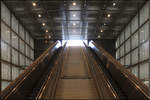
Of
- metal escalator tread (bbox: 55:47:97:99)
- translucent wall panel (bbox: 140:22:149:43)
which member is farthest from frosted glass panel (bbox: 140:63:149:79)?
metal escalator tread (bbox: 55:47:97:99)

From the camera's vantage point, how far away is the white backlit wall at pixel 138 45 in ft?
77.4

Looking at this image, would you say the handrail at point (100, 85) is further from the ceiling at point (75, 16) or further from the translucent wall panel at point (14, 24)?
the translucent wall panel at point (14, 24)

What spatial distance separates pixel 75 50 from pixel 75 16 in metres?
6.81

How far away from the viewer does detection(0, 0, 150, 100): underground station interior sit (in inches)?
390

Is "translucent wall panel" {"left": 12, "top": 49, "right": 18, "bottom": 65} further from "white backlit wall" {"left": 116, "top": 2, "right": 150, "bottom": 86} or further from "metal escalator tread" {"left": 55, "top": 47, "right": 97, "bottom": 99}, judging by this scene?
"white backlit wall" {"left": 116, "top": 2, "right": 150, "bottom": 86}

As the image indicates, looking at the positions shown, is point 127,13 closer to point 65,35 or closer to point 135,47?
point 135,47

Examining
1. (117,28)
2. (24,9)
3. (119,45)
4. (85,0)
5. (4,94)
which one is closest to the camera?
(4,94)

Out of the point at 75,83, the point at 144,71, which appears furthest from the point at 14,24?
the point at 75,83

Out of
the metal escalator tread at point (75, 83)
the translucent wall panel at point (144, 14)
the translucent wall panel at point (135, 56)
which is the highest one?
the translucent wall panel at point (144, 14)

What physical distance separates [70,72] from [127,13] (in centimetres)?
1450

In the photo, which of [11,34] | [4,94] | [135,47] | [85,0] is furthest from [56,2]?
[4,94]

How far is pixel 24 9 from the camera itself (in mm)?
24891

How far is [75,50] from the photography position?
855 inches

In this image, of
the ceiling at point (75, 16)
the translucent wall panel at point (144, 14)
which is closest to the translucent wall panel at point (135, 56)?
the translucent wall panel at point (144, 14)
